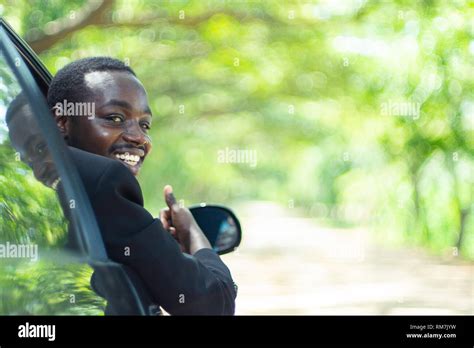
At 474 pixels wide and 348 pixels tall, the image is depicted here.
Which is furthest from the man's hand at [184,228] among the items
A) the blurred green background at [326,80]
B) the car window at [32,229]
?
the blurred green background at [326,80]

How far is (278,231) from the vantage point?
3291 cm

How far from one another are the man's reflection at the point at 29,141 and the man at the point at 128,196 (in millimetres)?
73

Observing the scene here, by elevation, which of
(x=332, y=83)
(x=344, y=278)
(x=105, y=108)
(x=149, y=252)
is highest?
(x=332, y=83)

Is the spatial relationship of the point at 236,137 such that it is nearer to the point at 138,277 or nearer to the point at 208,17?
the point at 208,17

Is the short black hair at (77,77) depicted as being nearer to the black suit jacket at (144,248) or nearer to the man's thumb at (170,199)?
the black suit jacket at (144,248)

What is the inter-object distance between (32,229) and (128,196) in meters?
0.22

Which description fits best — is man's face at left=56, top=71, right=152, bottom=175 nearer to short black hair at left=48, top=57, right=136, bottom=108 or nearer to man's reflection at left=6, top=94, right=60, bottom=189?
short black hair at left=48, top=57, right=136, bottom=108

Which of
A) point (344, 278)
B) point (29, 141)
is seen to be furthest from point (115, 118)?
point (344, 278)

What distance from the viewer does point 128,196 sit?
1.89 meters

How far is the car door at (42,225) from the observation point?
1.77 meters

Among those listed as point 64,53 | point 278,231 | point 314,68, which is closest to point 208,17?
point 64,53

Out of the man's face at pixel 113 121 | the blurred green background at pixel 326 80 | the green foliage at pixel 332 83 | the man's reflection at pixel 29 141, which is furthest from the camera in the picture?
the green foliage at pixel 332 83

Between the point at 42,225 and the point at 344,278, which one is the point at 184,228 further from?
the point at 344,278
